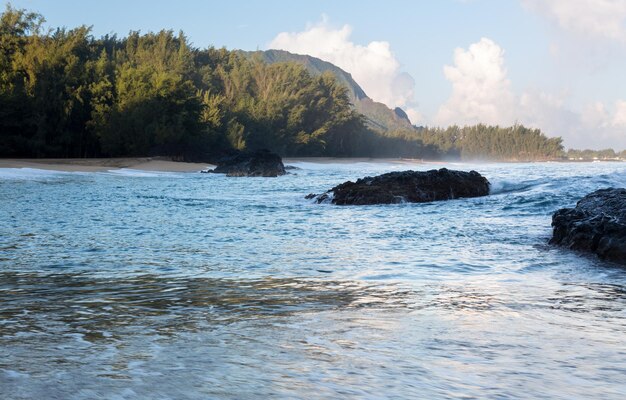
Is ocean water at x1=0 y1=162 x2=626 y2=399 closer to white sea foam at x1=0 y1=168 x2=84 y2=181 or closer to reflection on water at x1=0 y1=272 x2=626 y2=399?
reflection on water at x1=0 y1=272 x2=626 y2=399

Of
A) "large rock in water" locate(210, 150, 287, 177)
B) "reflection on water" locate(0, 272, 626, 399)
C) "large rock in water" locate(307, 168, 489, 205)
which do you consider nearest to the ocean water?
"reflection on water" locate(0, 272, 626, 399)

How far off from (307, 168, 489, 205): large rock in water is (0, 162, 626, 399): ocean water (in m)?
6.88

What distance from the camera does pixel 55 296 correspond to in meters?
4.94

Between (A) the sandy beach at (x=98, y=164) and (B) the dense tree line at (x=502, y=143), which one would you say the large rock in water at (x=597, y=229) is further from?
(B) the dense tree line at (x=502, y=143)

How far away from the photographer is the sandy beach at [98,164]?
37.1m

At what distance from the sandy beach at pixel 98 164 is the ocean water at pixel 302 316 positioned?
A: 28964 mm

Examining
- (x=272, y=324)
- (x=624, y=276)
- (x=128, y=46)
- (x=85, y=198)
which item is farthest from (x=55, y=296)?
(x=128, y=46)

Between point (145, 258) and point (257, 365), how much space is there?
14.2ft

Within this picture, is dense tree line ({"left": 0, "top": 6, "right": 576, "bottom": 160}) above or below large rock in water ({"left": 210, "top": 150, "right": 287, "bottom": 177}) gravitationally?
above

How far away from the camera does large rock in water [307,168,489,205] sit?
17078 millimetres

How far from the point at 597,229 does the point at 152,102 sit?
4671 cm

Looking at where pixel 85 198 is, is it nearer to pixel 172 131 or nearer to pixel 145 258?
pixel 145 258

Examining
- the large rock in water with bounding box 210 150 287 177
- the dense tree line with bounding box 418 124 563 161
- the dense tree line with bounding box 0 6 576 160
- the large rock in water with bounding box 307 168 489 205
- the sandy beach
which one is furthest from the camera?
A: the dense tree line with bounding box 418 124 563 161

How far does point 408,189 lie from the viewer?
17.6 m
